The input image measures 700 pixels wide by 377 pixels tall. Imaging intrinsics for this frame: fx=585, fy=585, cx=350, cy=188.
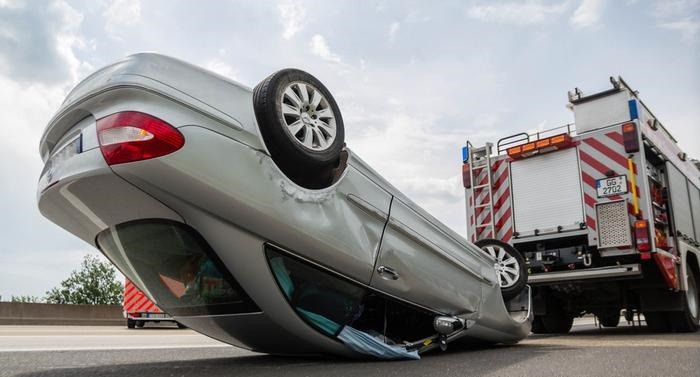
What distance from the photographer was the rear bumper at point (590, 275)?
716 cm

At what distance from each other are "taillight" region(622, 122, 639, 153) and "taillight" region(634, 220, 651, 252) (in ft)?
3.22

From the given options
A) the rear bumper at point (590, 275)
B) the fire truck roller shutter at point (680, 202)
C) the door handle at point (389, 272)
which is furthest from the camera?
the fire truck roller shutter at point (680, 202)

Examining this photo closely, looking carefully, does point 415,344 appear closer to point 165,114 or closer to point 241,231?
point 241,231

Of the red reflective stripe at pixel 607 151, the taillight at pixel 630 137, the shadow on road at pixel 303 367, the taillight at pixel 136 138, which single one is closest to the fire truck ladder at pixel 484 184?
the red reflective stripe at pixel 607 151

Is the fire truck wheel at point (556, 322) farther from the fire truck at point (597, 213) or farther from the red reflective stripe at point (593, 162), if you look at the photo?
the red reflective stripe at point (593, 162)

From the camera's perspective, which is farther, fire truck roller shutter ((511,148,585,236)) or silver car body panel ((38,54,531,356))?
fire truck roller shutter ((511,148,585,236))

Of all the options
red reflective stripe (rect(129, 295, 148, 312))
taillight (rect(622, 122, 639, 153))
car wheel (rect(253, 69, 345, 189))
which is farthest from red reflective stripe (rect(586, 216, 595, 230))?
red reflective stripe (rect(129, 295, 148, 312))

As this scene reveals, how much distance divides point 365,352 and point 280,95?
1832 millimetres

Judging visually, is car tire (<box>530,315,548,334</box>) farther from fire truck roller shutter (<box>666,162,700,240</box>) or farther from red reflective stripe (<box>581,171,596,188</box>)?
fire truck roller shutter (<box>666,162,700,240</box>)

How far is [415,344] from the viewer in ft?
14.2

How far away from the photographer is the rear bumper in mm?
7164

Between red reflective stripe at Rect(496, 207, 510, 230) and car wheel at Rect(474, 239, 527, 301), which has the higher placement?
red reflective stripe at Rect(496, 207, 510, 230)

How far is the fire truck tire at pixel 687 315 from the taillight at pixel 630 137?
6.84ft

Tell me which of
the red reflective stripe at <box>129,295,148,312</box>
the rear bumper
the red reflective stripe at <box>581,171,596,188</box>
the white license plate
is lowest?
the rear bumper
